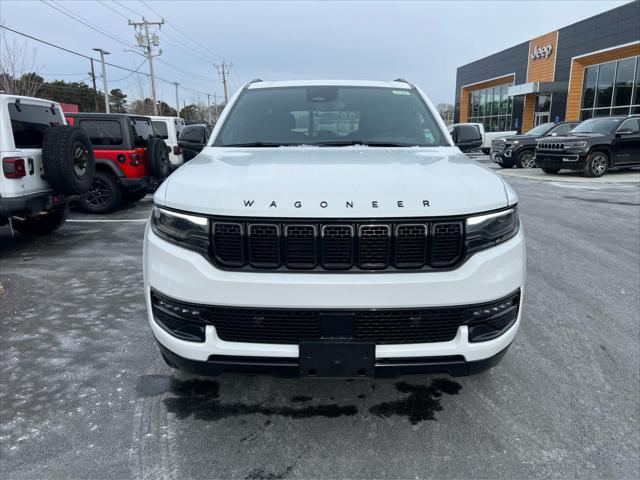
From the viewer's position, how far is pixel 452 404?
275cm

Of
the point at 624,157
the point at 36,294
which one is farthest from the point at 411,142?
the point at 624,157

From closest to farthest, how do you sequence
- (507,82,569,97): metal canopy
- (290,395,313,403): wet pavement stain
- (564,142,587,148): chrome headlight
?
1. (290,395,313,403): wet pavement stain
2. (564,142,587,148): chrome headlight
3. (507,82,569,97): metal canopy

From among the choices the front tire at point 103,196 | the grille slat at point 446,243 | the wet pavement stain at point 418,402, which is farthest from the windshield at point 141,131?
the grille slat at point 446,243

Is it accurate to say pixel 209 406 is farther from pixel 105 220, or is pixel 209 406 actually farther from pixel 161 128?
pixel 161 128

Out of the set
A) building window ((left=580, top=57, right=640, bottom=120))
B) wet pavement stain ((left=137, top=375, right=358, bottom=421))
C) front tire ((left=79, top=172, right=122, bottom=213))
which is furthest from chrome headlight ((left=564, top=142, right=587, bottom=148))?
wet pavement stain ((left=137, top=375, right=358, bottom=421))

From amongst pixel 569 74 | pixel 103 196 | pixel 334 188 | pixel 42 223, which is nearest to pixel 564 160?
pixel 103 196

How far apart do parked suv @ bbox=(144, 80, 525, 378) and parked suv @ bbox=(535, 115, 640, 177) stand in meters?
14.2

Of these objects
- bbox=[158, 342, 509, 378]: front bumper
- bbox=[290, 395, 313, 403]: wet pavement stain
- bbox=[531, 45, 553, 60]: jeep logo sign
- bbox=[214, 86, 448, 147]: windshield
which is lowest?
bbox=[290, 395, 313, 403]: wet pavement stain

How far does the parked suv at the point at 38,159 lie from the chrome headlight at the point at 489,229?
559cm

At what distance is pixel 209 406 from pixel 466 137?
2.91 metres

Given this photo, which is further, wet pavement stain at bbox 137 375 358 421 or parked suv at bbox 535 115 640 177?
parked suv at bbox 535 115 640 177

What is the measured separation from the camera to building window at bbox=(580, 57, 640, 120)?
24484mm

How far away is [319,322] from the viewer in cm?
211

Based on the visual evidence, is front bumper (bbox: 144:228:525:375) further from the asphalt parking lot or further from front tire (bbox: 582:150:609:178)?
front tire (bbox: 582:150:609:178)
